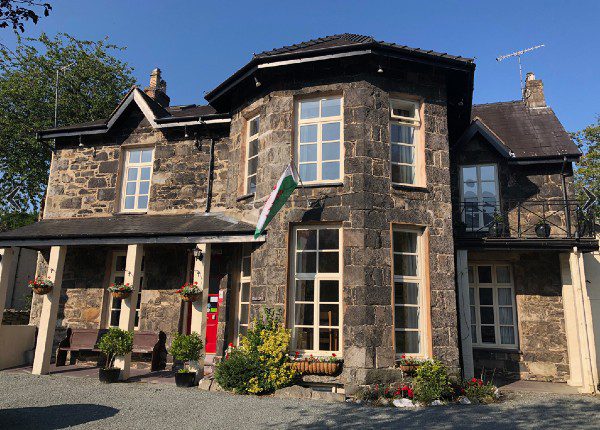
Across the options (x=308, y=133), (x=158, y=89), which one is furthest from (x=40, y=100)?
(x=308, y=133)

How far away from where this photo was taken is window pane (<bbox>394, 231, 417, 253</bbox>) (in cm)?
935

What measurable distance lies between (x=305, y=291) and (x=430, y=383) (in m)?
2.82

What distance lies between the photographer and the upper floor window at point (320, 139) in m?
9.58

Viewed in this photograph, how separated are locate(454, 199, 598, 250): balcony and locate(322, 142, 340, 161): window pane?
3594 mm

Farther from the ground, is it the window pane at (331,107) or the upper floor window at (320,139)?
the window pane at (331,107)

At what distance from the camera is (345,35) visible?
11273 mm

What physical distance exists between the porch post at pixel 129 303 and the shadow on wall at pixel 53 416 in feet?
7.36

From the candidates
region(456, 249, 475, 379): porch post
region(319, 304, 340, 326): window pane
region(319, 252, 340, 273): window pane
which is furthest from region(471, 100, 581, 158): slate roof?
region(319, 304, 340, 326): window pane

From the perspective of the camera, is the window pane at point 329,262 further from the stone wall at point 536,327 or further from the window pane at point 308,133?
the stone wall at point 536,327

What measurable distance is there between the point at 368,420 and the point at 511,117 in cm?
1111

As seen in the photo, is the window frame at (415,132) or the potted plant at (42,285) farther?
the potted plant at (42,285)

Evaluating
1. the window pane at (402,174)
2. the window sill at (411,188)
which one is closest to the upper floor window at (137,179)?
the window pane at (402,174)

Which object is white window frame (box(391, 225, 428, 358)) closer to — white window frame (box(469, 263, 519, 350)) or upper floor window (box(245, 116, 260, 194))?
white window frame (box(469, 263, 519, 350))

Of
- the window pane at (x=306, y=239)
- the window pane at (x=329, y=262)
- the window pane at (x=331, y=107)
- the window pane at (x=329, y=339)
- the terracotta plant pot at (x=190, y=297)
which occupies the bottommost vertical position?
the window pane at (x=329, y=339)
